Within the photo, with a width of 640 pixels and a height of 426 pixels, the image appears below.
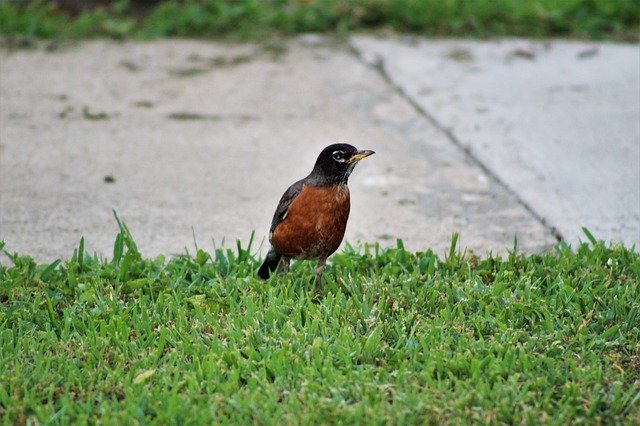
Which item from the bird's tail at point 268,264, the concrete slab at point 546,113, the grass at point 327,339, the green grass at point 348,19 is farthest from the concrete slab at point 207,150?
the bird's tail at point 268,264

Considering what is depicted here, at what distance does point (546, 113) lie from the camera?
7.17 m

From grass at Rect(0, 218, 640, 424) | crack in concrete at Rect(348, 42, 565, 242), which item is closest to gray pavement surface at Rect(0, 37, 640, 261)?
crack in concrete at Rect(348, 42, 565, 242)

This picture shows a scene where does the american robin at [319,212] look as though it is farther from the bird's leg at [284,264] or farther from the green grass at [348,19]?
the green grass at [348,19]

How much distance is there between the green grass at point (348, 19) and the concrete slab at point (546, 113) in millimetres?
351

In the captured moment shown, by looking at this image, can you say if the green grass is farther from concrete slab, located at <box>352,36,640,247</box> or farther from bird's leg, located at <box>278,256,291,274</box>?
bird's leg, located at <box>278,256,291,274</box>

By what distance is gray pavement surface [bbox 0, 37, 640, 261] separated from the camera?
219 inches

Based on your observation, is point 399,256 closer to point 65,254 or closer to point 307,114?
point 65,254

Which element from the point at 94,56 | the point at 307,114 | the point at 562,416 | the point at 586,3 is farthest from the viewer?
the point at 586,3

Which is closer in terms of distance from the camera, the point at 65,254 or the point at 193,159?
the point at 65,254

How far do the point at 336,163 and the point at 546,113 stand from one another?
2972mm

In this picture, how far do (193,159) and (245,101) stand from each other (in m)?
1.18

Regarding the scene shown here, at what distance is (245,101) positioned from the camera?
7.64 metres

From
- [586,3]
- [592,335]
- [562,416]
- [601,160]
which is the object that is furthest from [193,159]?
[586,3]

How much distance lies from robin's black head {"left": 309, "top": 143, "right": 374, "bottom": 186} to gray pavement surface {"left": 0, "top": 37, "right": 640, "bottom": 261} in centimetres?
74
